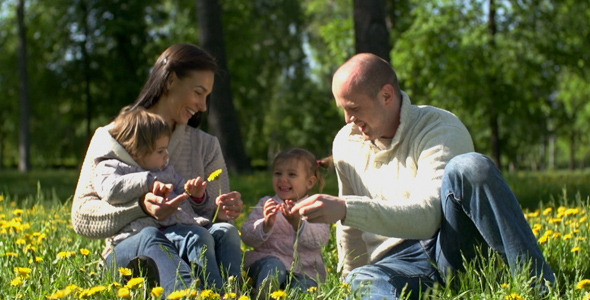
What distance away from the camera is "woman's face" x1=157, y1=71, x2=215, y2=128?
4227 millimetres

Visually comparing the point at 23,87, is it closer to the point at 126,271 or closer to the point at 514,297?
the point at 126,271

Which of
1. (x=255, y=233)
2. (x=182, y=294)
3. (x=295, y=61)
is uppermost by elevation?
(x=182, y=294)

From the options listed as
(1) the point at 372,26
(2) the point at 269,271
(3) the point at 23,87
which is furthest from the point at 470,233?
(3) the point at 23,87

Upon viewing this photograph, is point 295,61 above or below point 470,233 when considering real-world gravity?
below

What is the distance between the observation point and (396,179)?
148 inches

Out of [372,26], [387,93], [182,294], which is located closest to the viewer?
[182,294]

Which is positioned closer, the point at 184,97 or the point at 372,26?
the point at 184,97

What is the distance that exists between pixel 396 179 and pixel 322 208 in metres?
0.64

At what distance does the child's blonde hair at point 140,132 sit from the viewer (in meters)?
3.86

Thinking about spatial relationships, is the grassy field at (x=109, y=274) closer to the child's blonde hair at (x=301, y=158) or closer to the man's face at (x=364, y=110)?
the child's blonde hair at (x=301, y=158)

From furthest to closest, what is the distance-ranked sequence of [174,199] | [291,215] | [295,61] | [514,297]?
1. [295,61]
2. [291,215]
3. [174,199]
4. [514,297]

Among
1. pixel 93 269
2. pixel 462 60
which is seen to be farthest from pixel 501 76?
pixel 93 269

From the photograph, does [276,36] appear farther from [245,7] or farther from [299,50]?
[245,7]

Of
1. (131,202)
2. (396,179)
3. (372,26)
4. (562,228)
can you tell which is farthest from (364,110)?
(372,26)
